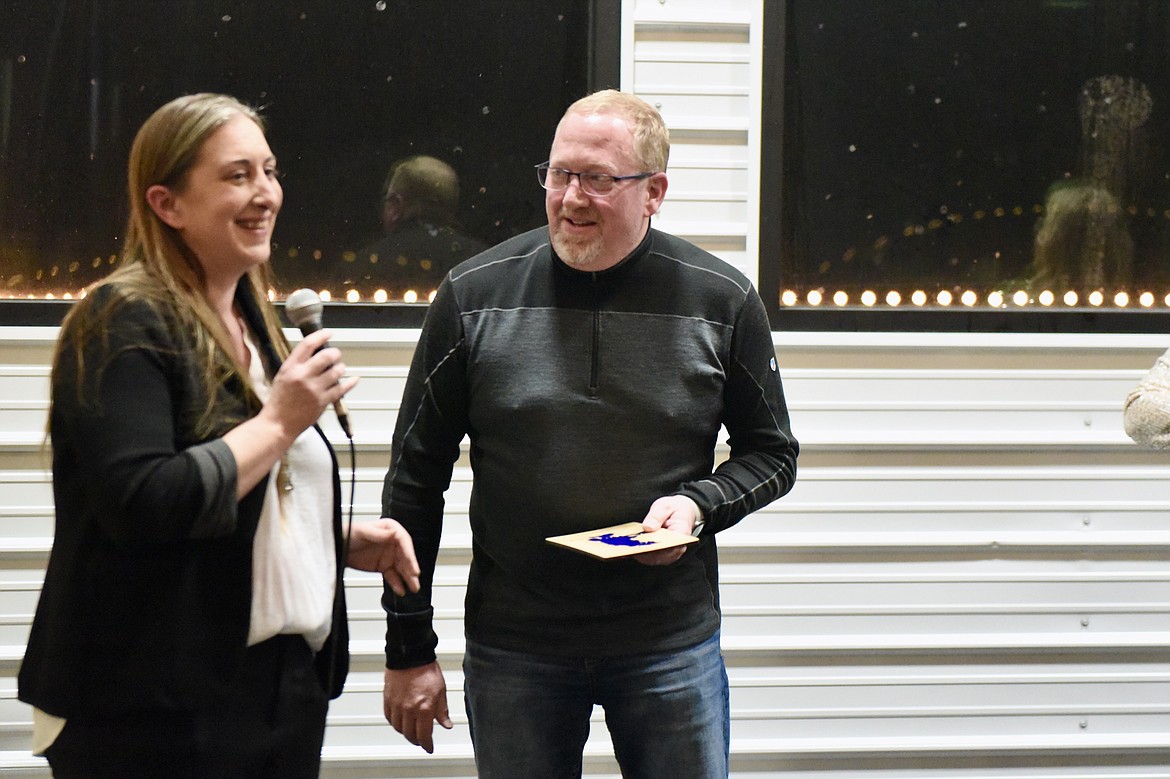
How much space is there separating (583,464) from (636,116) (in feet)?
1.97

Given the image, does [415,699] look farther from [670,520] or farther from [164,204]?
[164,204]

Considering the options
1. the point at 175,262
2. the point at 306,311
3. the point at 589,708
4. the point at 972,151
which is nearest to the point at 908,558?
the point at 972,151

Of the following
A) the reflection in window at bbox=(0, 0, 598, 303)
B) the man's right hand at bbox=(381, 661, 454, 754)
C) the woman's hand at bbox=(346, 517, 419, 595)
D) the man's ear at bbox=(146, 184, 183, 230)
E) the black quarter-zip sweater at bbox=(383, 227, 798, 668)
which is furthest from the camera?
the reflection in window at bbox=(0, 0, 598, 303)

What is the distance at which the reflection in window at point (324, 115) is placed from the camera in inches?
118

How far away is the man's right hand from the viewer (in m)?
2.05

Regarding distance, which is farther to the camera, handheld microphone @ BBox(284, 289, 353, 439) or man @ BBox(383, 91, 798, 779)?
man @ BBox(383, 91, 798, 779)

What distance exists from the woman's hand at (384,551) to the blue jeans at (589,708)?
0.26 meters

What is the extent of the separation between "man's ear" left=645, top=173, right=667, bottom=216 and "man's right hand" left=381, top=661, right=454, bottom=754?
34.9 inches

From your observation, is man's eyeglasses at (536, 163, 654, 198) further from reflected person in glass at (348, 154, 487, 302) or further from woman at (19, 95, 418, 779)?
reflected person in glass at (348, 154, 487, 302)

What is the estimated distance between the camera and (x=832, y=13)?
310cm

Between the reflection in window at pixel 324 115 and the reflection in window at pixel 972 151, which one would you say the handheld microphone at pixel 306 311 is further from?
the reflection in window at pixel 972 151

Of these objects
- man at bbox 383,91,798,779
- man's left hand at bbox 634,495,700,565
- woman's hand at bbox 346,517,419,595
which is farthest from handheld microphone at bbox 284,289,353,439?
man's left hand at bbox 634,495,700,565

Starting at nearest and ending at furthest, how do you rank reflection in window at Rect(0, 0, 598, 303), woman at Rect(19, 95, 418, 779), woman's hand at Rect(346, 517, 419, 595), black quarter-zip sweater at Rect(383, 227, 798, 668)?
woman at Rect(19, 95, 418, 779), woman's hand at Rect(346, 517, 419, 595), black quarter-zip sweater at Rect(383, 227, 798, 668), reflection in window at Rect(0, 0, 598, 303)

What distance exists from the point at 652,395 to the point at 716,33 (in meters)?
1.45
